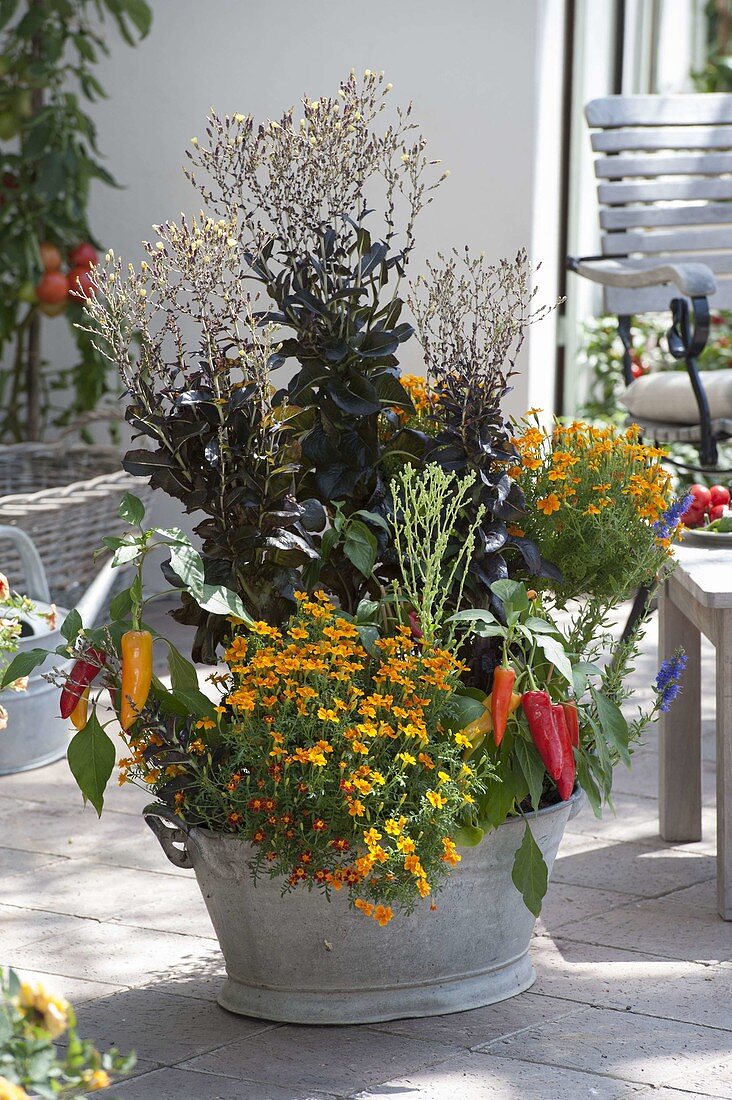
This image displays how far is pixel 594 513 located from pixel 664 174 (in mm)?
2605

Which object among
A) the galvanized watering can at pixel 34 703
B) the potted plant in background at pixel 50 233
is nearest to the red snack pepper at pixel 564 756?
the galvanized watering can at pixel 34 703

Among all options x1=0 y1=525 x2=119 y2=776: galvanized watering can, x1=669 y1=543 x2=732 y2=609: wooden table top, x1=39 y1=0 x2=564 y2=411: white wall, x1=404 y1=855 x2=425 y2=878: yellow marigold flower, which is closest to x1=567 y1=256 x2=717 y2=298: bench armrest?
x1=39 y1=0 x2=564 y2=411: white wall

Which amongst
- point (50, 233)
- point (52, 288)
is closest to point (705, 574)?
point (52, 288)

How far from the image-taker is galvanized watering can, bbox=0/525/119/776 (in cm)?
307

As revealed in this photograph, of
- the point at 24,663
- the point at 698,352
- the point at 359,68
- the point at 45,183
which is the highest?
the point at 359,68

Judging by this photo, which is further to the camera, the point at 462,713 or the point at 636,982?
the point at 636,982

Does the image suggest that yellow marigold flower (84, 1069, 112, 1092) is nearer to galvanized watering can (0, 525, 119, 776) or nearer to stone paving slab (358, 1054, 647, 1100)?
stone paving slab (358, 1054, 647, 1100)

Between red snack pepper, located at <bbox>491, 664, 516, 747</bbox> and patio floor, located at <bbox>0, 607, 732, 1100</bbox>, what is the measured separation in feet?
1.26

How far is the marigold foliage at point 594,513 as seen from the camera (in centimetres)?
210

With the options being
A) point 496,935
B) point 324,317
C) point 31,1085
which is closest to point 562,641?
point 496,935

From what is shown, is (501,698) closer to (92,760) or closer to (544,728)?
(544,728)

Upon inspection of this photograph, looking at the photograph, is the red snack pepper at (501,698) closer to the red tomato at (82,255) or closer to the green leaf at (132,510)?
the green leaf at (132,510)

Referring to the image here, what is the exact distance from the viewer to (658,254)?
4.49m

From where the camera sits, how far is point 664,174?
14.4 ft
